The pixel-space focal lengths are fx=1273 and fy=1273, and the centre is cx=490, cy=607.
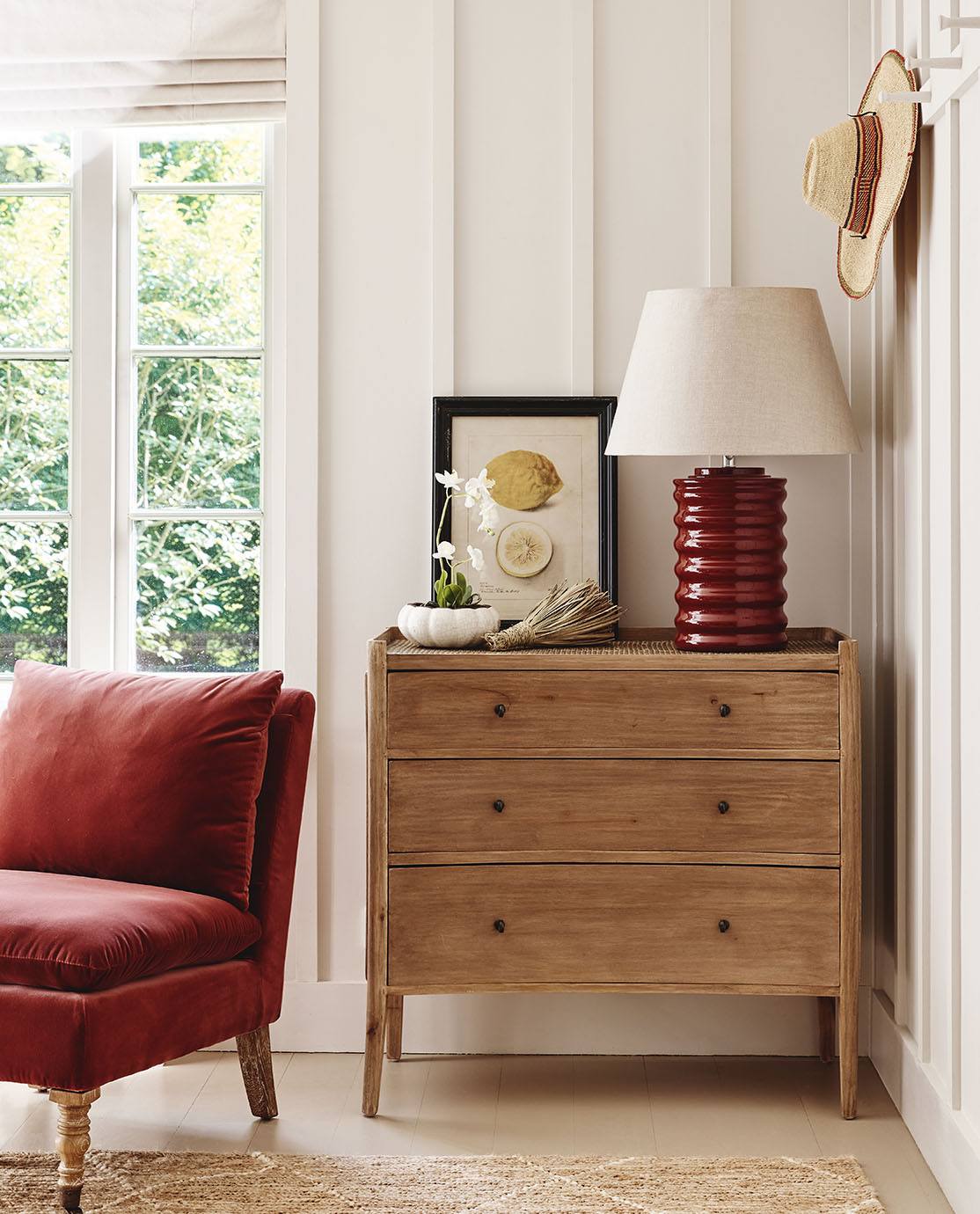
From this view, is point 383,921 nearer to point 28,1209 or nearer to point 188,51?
point 28,1209

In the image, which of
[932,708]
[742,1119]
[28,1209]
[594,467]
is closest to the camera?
[28,1209]

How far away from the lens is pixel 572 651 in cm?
238

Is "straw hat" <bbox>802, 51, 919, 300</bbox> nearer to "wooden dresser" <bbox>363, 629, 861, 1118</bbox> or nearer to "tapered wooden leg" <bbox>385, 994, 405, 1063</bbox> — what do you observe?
"wooden dresser" <bbox>363, 629, 861, 1118</bbox>

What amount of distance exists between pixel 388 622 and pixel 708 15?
1.47 meters

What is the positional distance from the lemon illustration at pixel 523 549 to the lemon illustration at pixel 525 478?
1.9 inches

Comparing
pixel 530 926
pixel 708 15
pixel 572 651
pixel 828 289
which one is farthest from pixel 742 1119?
pixel 708 15

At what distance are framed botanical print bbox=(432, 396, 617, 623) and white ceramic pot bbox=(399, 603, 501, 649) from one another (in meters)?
0.28

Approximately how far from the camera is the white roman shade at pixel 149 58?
2.77 metres

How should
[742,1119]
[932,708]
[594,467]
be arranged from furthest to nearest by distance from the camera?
[594,467] → [742,1119] → [932,708]

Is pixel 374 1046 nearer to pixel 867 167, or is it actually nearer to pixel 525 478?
pixel 525 478

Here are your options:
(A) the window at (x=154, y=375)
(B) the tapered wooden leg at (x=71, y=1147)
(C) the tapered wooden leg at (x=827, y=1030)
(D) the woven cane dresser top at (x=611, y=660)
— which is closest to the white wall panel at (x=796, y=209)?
(D) the woven cane dresser top at (x=611, y=660)

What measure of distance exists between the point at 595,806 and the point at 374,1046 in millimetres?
619

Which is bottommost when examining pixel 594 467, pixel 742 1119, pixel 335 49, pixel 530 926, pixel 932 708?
pixel 742 1119

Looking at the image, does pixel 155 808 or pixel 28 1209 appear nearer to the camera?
pixel 28 1209
